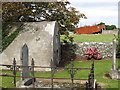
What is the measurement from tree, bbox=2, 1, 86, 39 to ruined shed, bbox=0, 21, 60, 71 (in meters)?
2.58

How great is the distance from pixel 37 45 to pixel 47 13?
5.13 meters

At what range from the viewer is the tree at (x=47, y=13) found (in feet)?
66.1

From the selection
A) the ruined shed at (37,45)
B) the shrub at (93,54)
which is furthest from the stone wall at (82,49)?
the ruined shed at (37,45)

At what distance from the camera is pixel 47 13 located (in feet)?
72.5

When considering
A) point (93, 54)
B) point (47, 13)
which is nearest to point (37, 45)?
point (47, 13)

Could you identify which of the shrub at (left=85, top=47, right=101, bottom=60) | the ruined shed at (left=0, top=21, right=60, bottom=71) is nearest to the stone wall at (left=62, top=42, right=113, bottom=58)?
the shrub at (left=85, top=47, right=101, bottom=60)

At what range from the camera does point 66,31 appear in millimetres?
22172

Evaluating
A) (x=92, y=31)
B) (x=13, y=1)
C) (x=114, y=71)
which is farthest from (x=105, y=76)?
(x=92, y=31)

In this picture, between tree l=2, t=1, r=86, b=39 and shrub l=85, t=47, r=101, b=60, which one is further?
shrub l=85, t=47, r=101, b=60

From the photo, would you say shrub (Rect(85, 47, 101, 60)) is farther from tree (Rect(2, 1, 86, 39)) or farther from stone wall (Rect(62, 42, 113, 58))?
tree (Rect(2, 1, 86, 39))

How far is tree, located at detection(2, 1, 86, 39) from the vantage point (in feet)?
66.1

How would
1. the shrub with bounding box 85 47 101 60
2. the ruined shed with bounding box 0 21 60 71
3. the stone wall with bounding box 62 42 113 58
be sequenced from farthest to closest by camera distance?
the stone wall with bounding box 62 42 113 58
the shrub with bounding box 85 47 101 60
the ruined shed with bounding box 0 21 60 71

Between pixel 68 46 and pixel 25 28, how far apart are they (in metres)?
6.40

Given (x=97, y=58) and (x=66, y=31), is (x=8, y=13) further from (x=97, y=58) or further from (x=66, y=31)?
(x=97, y=58)
